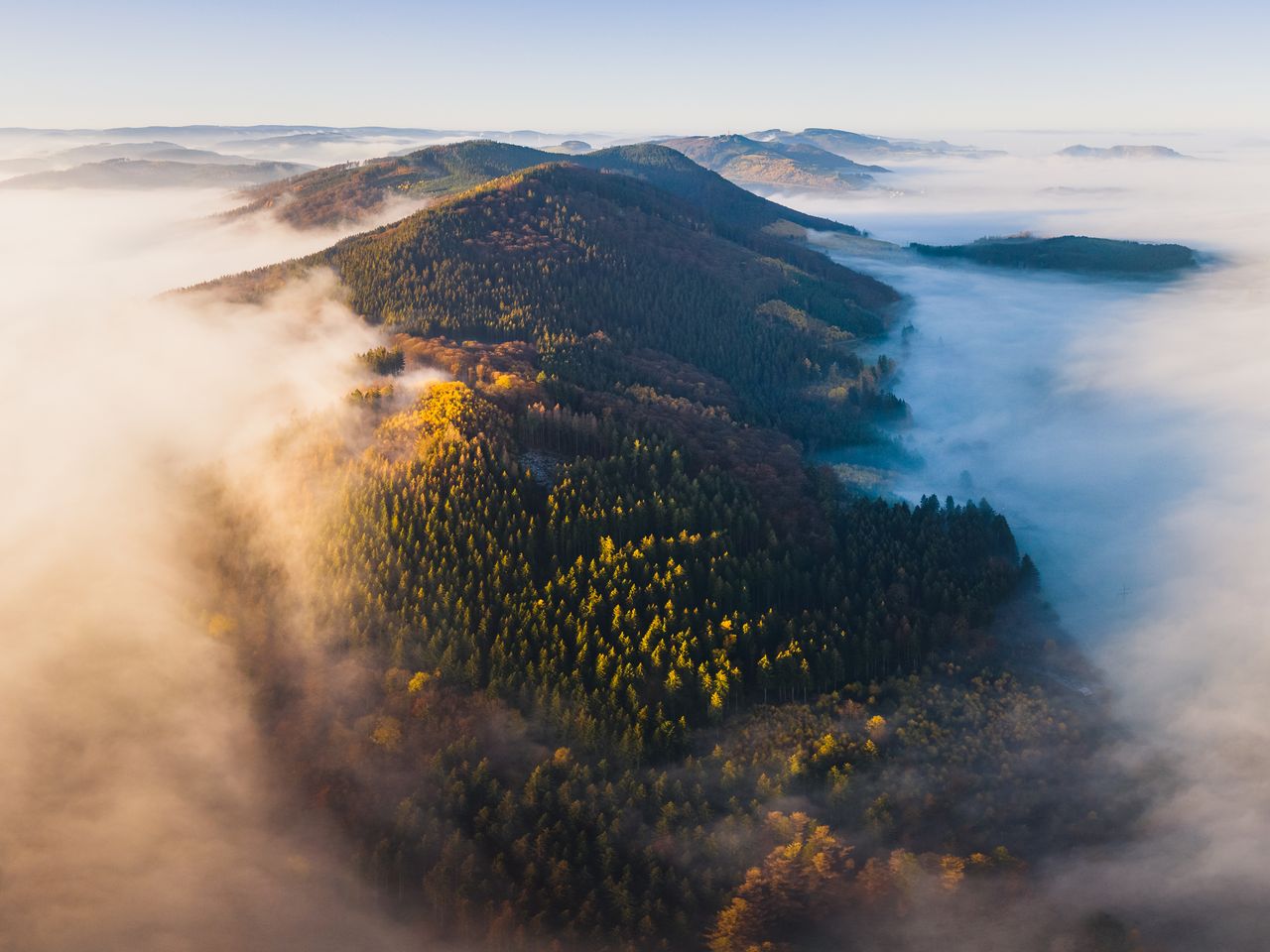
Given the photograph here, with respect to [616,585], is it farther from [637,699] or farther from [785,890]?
[785,890]

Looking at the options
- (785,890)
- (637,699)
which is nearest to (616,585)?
(637,699)

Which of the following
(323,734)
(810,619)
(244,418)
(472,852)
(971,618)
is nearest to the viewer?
(472,852)

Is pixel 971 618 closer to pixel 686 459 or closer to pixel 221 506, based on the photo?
pixel 686 459

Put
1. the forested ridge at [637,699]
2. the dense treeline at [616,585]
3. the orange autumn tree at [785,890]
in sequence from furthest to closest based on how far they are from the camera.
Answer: the dense treeline at [616,585], the forested ridge at [637,699], the orange autumn tree at [785,890]

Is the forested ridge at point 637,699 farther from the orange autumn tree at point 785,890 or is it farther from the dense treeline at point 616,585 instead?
the dense treeline at point 616,585

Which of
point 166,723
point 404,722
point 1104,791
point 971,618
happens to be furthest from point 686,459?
point 166,723

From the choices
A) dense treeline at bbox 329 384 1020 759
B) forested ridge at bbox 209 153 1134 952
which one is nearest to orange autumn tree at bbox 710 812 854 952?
forested ridge at bbox 209 153 1134 952

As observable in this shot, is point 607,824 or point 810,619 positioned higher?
point 810,619

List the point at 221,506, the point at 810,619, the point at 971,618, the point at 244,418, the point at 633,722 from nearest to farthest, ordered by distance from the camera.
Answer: the point at 633,722 < the point at 810,619 < the point at 971,618 < the point at 221,506 < the point at 244,418

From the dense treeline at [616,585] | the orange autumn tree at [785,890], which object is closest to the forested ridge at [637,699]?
the orange autumn tree at [785,890]
